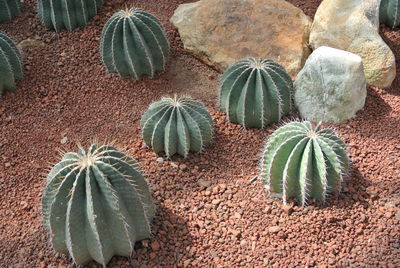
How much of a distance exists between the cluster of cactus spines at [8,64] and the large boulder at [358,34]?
252cm

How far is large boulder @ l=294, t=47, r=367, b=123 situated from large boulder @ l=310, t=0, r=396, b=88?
406mm

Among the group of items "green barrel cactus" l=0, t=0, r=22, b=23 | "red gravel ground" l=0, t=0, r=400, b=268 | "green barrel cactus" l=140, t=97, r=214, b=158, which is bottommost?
"red gravel ground" l=0, t=0, r=400, b=268

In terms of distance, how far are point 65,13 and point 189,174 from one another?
7.12ft

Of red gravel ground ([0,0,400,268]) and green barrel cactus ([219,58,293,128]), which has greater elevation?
green barrel cactus ([219,58,293,128])

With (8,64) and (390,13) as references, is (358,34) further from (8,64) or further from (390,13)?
(8,64)

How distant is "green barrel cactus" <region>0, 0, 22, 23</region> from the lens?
5367 mm

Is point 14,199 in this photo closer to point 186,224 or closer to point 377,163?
point 186,224

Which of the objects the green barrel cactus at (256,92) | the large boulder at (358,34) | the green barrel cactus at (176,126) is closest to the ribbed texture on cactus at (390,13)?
the large boulder at (358,34)

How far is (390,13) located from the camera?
5254 millimetres

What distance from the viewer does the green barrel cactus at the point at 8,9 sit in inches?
211

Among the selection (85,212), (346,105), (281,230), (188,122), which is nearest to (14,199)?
(85,212)

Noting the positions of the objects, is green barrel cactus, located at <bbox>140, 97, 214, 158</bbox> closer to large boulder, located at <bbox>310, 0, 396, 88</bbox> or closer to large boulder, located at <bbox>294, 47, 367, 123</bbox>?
large boulder, located at <bbox>294, 47, 367, 123</bbox>

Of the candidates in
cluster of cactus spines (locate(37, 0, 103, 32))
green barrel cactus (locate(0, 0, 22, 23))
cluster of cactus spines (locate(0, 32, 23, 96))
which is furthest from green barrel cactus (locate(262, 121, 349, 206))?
green barrel cactus (locate(0, 0, 22, 23))

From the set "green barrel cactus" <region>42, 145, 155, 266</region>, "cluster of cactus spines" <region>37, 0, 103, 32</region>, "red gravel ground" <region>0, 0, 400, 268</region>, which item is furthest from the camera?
"cluster of cactus spines" <region>37, 0, 103, 32</region>
